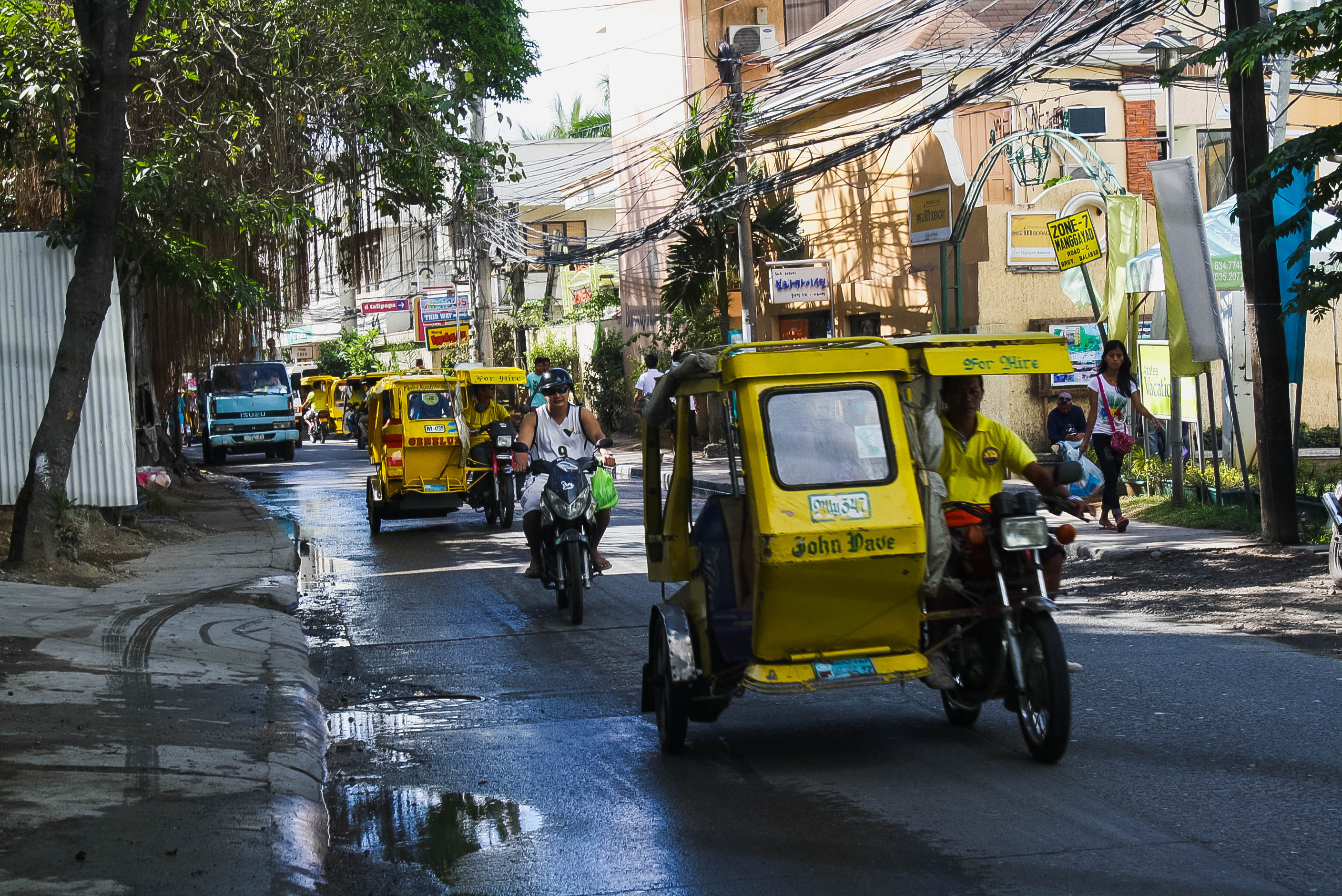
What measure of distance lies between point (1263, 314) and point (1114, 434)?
2.17m

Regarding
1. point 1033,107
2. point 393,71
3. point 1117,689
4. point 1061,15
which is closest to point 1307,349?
point 1033,107

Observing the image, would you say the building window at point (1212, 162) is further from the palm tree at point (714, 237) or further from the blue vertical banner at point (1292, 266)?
the blue vertical banner at point (1292, 266)

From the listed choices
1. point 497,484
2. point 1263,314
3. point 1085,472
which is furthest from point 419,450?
point 1263,314

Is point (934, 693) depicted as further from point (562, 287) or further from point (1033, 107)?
point (562, 287)

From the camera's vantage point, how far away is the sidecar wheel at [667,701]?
616 centimetres

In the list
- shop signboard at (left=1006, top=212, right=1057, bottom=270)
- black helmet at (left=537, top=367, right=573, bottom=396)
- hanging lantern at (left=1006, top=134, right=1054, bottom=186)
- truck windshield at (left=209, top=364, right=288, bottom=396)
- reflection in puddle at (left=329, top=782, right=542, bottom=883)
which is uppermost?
hanging lantern at (left=1006, top=134, right=1054, bottom=186)

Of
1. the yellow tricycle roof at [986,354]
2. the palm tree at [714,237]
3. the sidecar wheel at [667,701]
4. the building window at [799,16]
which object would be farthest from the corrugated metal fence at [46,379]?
the building window at [799,16]

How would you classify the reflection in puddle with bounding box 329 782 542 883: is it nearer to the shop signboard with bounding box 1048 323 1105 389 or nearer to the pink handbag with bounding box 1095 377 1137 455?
the pink handbag with bounding box 1095 377 1137 455

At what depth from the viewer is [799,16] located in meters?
36.1

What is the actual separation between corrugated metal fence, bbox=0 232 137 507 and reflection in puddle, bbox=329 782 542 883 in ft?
29.1

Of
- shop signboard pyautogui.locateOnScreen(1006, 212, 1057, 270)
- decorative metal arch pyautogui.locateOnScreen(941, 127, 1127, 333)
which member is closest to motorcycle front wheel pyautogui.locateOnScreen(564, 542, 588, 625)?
decorative metal arch pyautogui.locateOnScreen(941, 127, 1127, 333)

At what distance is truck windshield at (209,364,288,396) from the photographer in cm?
3422

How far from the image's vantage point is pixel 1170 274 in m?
12.8

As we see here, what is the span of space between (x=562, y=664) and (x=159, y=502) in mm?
10732
